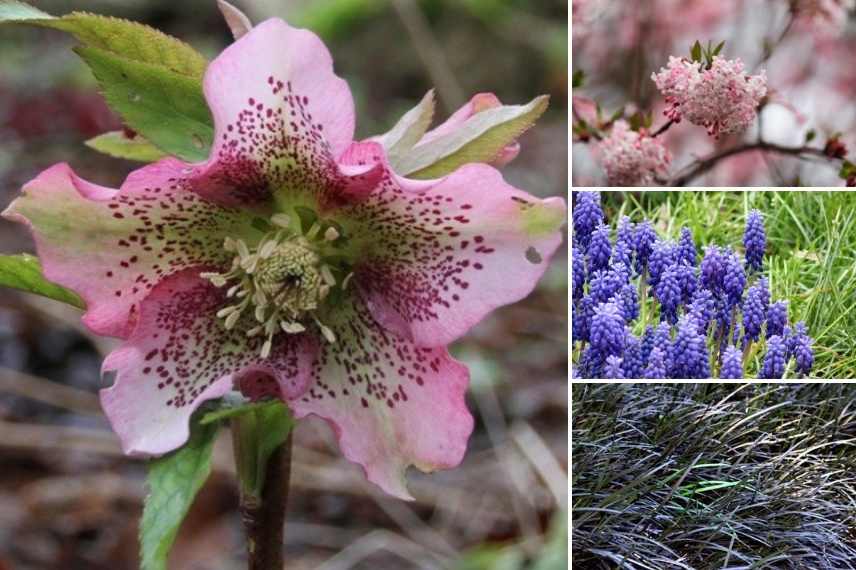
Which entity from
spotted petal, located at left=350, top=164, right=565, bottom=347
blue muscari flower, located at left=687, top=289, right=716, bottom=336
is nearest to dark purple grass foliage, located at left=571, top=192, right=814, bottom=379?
blue muscari flower, located at left=687, top=289, right=716, bottom=336

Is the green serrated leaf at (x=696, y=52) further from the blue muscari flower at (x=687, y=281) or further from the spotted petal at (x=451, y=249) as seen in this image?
the spotted petal at (x=451, y=249)

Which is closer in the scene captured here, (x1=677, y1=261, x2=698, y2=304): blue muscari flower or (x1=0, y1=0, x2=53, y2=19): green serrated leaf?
(x1=0, y1=0, x2=53, y2=19): green serrated leaf

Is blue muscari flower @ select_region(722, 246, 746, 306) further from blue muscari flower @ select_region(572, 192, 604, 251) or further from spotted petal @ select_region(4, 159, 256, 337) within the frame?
spotted petal @ select_region(4, 159, 256, 337)

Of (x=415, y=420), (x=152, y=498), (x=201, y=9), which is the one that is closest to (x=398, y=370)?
(x=415, y=420)

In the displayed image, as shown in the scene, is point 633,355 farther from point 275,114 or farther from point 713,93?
point 275,114

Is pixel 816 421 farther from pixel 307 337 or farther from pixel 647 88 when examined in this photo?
pixel 307 337

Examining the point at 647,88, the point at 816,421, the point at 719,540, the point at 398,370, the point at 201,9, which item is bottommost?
the point at 719,540

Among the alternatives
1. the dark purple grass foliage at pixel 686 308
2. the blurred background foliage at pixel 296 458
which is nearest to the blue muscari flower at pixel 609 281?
the dark purple grass foliage at pixel 686 308
